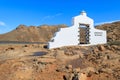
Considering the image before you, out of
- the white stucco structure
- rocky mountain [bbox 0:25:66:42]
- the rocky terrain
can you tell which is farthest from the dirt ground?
rocky mountain [bbox 0:25:66:42]

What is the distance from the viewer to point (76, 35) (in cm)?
2950

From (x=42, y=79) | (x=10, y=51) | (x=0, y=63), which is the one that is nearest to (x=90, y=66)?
(x=42, y=79)

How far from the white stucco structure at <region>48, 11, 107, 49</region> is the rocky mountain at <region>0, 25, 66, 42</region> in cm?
7463

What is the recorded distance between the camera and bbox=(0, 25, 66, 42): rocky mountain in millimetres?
105662

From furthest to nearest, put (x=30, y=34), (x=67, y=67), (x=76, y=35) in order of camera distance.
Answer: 1. (x=30, y=34)
2. (x=76, y=35)
3. (x=67, y=67)

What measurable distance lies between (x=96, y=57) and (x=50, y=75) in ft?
16.7

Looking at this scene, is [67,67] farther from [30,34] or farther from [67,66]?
[30,34]

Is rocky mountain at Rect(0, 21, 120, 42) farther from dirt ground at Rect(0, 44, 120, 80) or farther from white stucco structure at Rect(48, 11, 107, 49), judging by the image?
dirt ground at Rect(0, 44, 120, 80)

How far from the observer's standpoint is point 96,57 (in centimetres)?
2114

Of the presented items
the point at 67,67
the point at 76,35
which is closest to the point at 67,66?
the point at 67,67

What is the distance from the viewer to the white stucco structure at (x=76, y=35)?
1094 inches

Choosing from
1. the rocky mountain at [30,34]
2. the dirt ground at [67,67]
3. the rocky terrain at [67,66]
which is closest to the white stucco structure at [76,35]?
the rocky terrain at [67,66]

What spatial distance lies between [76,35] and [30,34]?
81781 mm

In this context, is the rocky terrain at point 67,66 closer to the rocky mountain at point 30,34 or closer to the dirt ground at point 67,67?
the dirt ground at point 67,67
